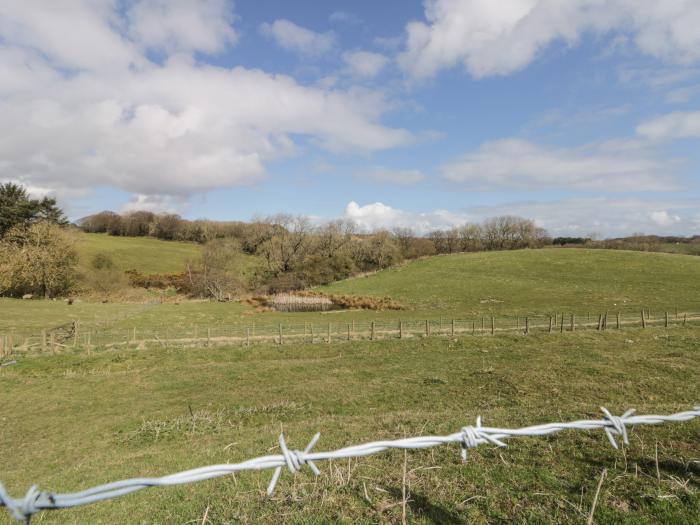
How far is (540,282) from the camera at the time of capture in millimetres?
59250

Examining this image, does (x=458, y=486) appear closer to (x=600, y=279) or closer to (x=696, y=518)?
(x=696, y=518)

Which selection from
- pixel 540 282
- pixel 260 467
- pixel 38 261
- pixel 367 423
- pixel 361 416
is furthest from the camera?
pixel 540 282

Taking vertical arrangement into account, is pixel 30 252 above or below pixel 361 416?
above

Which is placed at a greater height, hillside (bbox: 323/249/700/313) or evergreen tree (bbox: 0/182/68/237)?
evergreen tree (bbox: 0/182/68/237)

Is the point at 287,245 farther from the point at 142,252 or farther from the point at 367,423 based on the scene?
the point at 367,423

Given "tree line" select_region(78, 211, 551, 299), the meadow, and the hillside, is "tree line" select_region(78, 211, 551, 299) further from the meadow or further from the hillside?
the meadow

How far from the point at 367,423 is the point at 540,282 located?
56861 millimetres

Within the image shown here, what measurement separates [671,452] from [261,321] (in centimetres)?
3954

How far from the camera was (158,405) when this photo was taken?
16250 millimetres

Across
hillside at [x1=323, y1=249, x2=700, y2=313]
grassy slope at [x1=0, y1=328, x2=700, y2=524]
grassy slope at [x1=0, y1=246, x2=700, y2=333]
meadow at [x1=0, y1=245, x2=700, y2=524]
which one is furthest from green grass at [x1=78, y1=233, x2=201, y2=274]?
grassy slope at [x1=0, y1=328, x2=700, y2=524]

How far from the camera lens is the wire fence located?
28.0m

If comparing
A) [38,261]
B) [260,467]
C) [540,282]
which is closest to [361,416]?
[260,467]

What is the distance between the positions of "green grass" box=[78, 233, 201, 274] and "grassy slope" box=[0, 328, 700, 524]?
68.5 metres

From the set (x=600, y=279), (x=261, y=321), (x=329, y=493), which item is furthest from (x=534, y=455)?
(x=600, y=279)
